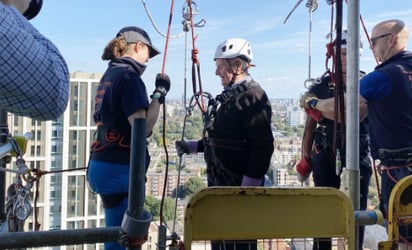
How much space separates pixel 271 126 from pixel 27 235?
1.69 m

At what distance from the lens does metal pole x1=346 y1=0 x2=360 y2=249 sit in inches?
77.7

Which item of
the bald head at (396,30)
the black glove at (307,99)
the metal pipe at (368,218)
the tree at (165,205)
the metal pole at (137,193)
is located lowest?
the tree at (165,205)

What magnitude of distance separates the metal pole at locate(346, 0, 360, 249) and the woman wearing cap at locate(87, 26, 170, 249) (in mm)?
888

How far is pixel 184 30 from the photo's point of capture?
3242 mm

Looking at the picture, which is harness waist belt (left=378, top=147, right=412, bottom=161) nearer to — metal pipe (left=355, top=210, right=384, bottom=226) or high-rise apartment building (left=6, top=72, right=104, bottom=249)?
metal pipe (left=355, top=210, right=384, bottom=226)

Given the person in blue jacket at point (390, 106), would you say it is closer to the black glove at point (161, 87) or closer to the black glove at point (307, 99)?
the black glove at point (307, 99)

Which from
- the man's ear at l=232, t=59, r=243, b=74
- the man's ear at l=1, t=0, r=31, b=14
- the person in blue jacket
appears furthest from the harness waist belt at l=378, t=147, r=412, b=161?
the man's ear at l=1, t=0, r=31, b=14

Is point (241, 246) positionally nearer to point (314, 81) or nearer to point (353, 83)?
point (353, 83)

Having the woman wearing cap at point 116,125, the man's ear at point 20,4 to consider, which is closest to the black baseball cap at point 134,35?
the woman wearing cap at point 116,125

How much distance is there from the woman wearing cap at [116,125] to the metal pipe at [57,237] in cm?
98

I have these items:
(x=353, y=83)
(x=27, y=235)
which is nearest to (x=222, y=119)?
(x=353, y=83)

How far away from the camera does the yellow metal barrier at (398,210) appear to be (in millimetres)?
1731

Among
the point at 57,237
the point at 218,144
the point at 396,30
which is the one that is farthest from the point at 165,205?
the point at 396,30

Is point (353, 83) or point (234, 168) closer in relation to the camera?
point (353, 83)
